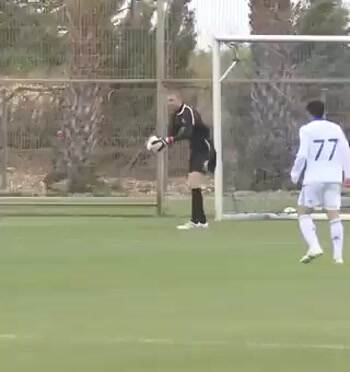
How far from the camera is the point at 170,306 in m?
9.27

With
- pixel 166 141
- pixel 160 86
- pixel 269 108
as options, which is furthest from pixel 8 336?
pixel 269 108

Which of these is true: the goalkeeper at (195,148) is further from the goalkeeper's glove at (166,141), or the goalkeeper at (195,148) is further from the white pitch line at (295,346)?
the white pitch line at (295,346)

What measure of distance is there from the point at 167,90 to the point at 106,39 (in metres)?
1.45

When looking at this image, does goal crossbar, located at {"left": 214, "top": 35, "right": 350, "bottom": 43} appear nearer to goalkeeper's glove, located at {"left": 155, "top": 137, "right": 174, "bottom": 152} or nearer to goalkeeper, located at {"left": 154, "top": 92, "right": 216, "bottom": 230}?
goalkeeper, located at {"left": 154, "top": 92, "right": 216, "bottom": 230}

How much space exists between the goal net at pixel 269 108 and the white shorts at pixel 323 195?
6.68 meters

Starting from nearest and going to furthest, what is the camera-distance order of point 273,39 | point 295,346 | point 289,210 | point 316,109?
1. point 295,346
2. point 316,109
3. point 273,39
4. point 289,210

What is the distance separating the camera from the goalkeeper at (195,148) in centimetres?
1686

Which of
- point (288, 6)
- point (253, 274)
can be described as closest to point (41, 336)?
point (253, 274)

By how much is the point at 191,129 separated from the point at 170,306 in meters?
7.89

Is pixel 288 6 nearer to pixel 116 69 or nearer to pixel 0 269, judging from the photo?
pixel 116 69

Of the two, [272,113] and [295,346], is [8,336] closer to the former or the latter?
[295,346]

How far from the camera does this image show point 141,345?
25.1 ft

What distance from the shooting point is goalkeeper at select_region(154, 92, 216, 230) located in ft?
55.3

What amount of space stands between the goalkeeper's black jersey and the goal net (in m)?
2.07
